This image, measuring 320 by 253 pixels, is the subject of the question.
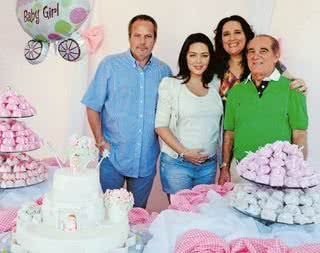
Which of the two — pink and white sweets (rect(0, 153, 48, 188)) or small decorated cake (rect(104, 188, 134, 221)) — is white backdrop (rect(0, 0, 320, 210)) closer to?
pink and white sweets (rect(0, 153, 48, 188))

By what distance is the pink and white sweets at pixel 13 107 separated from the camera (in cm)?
189

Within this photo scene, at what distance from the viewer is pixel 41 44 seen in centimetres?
251

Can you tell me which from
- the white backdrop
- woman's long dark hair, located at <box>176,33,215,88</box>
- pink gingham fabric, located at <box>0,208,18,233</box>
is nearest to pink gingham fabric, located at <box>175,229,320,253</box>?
pink gingham fabric, located at <box>0,208,18,233</box>

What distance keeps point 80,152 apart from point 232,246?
1.67 ft

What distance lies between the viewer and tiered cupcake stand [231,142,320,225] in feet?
4.93

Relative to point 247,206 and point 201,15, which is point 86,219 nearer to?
point 247,206

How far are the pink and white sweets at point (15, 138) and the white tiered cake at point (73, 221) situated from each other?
52 centimetres

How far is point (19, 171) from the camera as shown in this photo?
75.4 inches

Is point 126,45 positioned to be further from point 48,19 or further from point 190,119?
point 190,119

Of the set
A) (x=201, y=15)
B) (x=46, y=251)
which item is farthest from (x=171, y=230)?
(x=201, y=15)

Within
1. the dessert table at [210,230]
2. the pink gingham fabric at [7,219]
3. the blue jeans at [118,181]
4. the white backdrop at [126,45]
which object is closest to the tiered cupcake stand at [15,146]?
the dessert table at [210,230]

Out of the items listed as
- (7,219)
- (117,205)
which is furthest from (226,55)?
(7,219)

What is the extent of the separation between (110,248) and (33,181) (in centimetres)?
70

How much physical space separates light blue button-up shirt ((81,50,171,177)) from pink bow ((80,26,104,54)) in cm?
67
